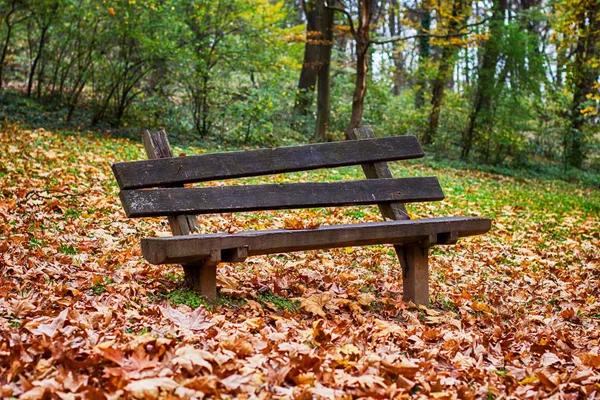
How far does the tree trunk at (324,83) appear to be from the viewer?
55.3ft

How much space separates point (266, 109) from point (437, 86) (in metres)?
7.09

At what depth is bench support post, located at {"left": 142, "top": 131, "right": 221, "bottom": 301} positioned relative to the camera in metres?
3.82

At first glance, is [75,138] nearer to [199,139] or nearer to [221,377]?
[199,139]

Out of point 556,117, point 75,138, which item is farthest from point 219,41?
point 556,117

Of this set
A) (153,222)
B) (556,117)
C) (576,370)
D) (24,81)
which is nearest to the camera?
(576,370)

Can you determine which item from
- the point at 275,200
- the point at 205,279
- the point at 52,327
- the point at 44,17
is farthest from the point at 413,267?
the point at 44,17

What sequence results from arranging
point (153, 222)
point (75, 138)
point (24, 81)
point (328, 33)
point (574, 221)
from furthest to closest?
1. point (328, 33)
2. point (24, 81)
3. point (75, 138)
4. point (574, 221)
5. point (153, 222)

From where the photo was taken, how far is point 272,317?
12.1ft

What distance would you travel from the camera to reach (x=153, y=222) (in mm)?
6469

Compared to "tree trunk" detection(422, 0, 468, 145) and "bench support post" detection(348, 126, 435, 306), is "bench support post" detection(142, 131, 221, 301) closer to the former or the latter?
"bench support post" detection(348, 126, 435, 306)

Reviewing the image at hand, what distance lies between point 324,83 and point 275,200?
530 inches

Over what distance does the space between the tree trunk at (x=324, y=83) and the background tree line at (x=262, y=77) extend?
1.3 inches

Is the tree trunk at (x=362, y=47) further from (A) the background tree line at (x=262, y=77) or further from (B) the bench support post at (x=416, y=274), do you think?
(B) the bench support post at (x=416, y=274)

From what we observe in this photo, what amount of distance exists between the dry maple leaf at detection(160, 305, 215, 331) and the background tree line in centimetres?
1022
